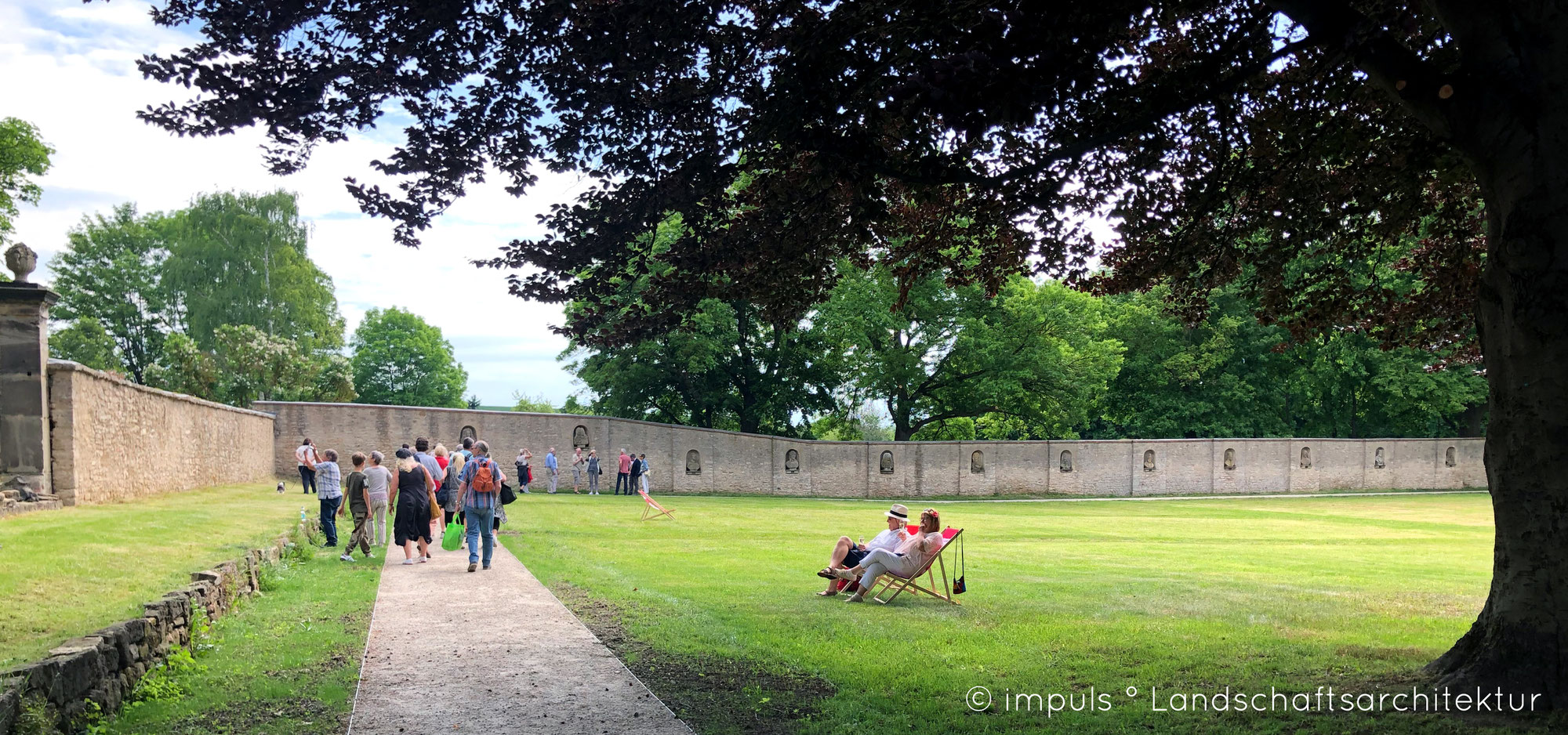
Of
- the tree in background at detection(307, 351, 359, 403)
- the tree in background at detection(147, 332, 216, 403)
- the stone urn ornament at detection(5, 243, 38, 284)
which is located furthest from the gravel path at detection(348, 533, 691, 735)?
the tree in background at detection(307, 351, 359, 403)

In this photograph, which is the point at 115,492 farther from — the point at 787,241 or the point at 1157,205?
the point at 1157,205

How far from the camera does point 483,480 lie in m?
13.0

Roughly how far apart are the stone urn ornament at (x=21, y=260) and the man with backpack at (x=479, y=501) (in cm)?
745

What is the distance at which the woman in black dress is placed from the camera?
45.7 feet

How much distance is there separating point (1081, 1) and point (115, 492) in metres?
17.0

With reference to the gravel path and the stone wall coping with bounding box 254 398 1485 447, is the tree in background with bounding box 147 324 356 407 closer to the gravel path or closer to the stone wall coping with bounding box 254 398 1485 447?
the stone wall coping with bounding box 254 398 1485 447

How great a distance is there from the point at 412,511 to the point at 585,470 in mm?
23883

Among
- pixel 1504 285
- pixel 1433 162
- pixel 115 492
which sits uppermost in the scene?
pixel 1433 162

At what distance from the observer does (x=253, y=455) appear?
30.8 meters

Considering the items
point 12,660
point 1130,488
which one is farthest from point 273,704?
point 1130,488

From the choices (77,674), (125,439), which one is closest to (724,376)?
(125,439)

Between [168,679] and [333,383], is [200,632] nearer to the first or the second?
[168,679]

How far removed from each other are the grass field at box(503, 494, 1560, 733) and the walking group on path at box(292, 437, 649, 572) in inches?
44.7

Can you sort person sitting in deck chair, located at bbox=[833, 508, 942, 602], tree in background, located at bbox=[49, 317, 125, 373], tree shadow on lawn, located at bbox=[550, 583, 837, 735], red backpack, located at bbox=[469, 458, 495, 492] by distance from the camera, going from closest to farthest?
1. tree shadow on lawn, located at bbox=[550, 583, 837, 735]
2. person sitting in deck chair, located at bbox=[833, 508, 942, 602]
3. red backpack, located at bbox=[469, 458, 495, 492]
4. tree in background, located at bbox=[49, 317, 125, 373]
